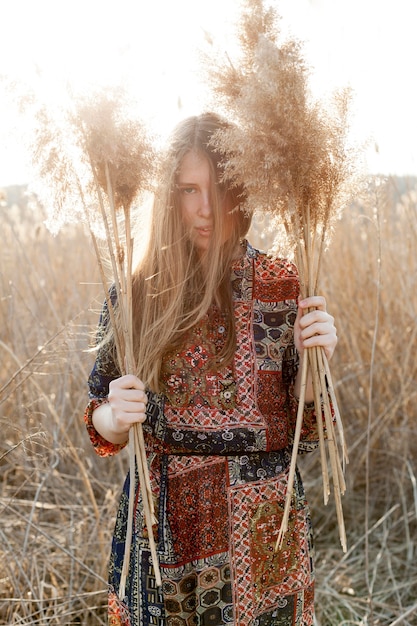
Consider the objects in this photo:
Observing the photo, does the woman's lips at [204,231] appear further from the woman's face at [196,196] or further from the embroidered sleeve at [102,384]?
the embroidered sleeve at [102,384]

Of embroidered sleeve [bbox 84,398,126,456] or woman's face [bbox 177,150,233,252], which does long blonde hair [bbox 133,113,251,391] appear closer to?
woman's face [bbox 177,150,233,252]

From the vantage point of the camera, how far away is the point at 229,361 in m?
1.42

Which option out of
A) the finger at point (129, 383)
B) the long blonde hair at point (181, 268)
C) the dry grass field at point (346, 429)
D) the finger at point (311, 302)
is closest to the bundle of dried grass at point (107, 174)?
the finger at point (129, 383)

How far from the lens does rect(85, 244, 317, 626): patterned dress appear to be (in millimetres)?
1360

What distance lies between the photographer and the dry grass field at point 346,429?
234 cm

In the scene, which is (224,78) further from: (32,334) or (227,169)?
(32,334)

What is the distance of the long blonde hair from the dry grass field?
36.5 inches

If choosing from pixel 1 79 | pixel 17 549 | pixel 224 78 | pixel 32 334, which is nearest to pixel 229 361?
pixel 224 78

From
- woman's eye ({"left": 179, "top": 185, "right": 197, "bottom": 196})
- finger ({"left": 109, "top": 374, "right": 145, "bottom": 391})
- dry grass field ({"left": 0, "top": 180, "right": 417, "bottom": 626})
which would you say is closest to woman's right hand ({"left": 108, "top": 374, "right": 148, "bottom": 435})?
finger ({"left": 109, "top": 374, "right": 145, "bottom": 391})

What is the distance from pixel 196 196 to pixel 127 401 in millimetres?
488

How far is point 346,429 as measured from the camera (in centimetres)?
296

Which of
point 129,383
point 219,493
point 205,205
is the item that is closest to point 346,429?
point 219,493

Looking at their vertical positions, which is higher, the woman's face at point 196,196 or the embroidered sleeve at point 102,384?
the woman's face at point 196,196

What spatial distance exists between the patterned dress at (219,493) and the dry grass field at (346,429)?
87 cm
